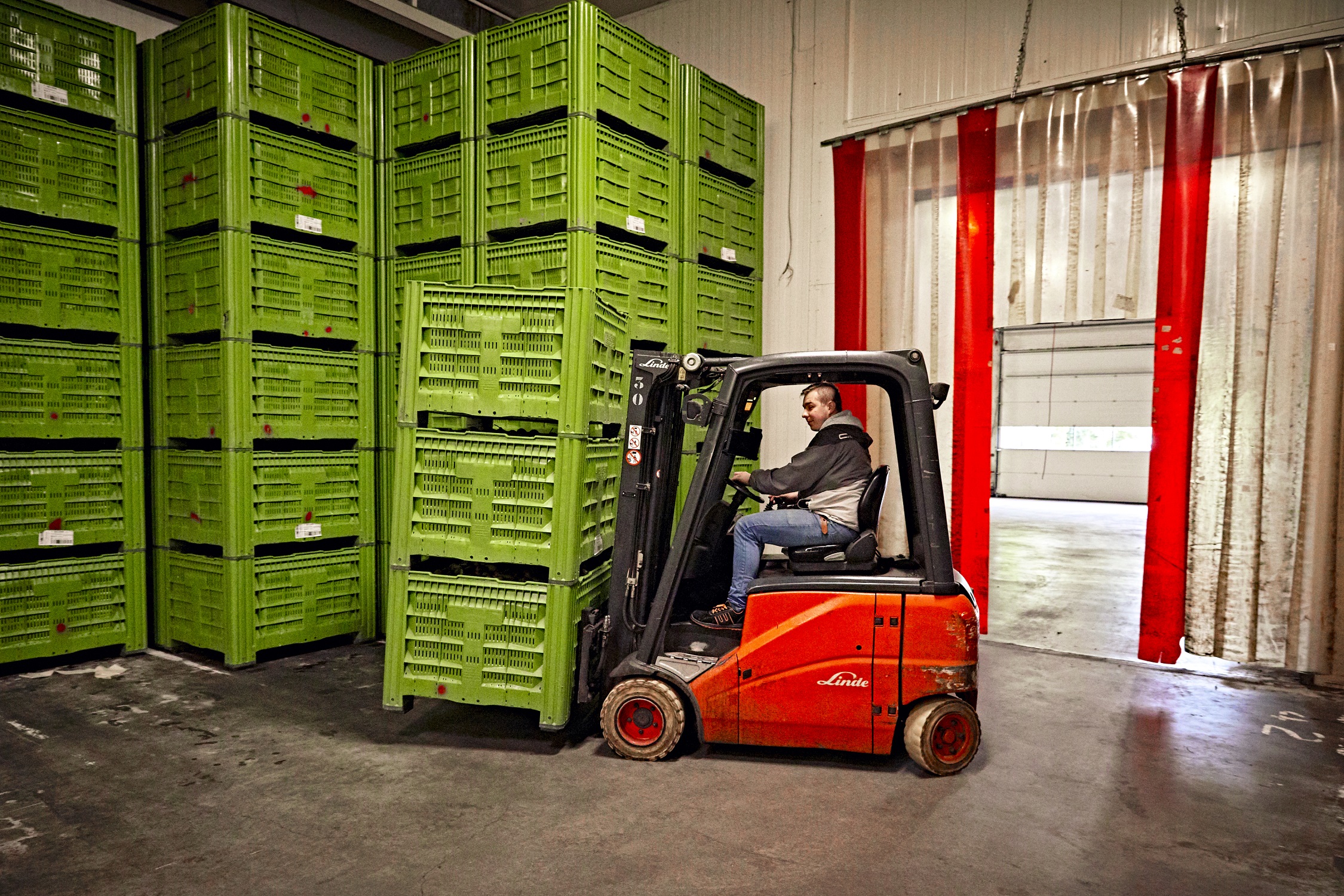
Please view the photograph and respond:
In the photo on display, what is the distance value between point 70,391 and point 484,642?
378 cm

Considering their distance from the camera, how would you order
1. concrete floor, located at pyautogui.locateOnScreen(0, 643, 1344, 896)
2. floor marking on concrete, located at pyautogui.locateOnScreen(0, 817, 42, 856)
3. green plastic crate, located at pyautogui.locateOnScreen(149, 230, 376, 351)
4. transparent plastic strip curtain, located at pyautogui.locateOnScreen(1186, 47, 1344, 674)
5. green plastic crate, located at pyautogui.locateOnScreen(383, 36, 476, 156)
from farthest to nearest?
green plastic crate, located at pyautogui.locateOnScreen(383, 36, 476, 156) → green plastic crate, located at pyautogui.locateOnScreen(149, 230, 376, 351) → transparent plastic strip curtain, located at pyautogui.locateOnScreen(1186, 47, 1344, 674) → floor marking on concrete, located at pyautogui.locateOnScreen(0, 817, 42, 856) → concrete floor, located at pyautogui.locateOnScreen(0, 643, 1344, 896)

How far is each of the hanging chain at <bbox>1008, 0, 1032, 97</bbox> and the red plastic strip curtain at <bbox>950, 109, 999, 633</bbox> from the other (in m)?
0.31

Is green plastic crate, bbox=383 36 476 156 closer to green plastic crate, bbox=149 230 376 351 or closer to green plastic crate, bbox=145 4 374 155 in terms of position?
green plastic crate, bbox=145 4 374 155

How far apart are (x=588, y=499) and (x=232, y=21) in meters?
4.19

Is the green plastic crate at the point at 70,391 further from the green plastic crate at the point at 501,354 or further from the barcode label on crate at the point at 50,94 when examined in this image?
the green plastic crate at the point at 501,354

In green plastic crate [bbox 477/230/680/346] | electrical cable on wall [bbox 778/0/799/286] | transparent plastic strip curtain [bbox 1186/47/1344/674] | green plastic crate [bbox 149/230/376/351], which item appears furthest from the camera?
electrical cable on wall [bbox 778/0/799/286]

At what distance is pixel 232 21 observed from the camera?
5410 millimetres

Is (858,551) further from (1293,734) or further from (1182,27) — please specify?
(1182,27)

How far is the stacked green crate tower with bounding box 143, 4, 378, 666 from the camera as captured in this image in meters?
5.53

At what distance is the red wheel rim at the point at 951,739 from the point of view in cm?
382

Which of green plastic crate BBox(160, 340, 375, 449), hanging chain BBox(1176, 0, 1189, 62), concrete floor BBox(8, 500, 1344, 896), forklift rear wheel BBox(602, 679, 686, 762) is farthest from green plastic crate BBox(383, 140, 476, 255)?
hanging chain BBox(1176, 0, 1189, 62)

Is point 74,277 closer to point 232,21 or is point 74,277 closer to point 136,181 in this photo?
point 136,181

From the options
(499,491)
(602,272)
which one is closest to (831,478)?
(499,491)

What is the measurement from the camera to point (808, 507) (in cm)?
412
